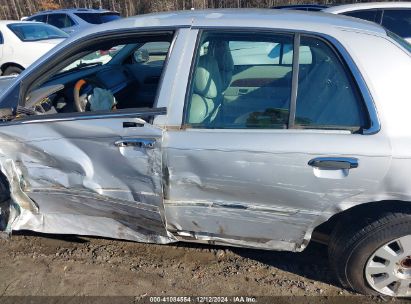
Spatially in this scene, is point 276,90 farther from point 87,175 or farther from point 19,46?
point 19,46

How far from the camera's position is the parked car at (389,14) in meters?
5.80

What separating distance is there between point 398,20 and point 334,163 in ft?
16.3

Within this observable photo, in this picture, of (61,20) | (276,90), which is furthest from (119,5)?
(276,90)

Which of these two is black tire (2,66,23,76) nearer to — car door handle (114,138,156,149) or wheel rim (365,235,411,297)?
car door handle (114,138,156,149)

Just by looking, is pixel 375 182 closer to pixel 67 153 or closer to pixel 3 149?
pixel 67 153

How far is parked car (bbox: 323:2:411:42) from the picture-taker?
5.80 m

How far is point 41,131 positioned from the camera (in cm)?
237

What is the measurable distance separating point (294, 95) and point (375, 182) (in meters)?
0.63

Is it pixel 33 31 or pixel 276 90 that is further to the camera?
pixel 33 31

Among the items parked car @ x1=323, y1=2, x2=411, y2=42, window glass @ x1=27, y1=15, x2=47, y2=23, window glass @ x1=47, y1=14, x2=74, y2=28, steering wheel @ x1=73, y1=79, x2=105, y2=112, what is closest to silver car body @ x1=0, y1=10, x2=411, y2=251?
steering wheel @ x1=73, y1=79, x2=105, y2=112

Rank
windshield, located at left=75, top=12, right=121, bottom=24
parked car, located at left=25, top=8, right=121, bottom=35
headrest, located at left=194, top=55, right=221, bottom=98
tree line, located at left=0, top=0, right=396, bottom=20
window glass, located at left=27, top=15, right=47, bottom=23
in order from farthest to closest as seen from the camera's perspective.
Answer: tree line, located at left=0, top=0, right=396, bottom=20
window glass, located at left=27, top=15, right=47, bottom=23
windshield, located at left=75, top=12, right=121, bottom=24
parked car, located at left=25, top=8, right=121, bottom=35
headrest, located at left=194, top=55, right=221, bottom=98

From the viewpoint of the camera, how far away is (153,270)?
270 centimetres

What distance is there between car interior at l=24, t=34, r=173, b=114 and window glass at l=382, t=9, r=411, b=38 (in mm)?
4253

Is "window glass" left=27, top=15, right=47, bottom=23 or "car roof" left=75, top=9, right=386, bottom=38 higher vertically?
"car roof" left=75, top=9, right=386, bottom=38
